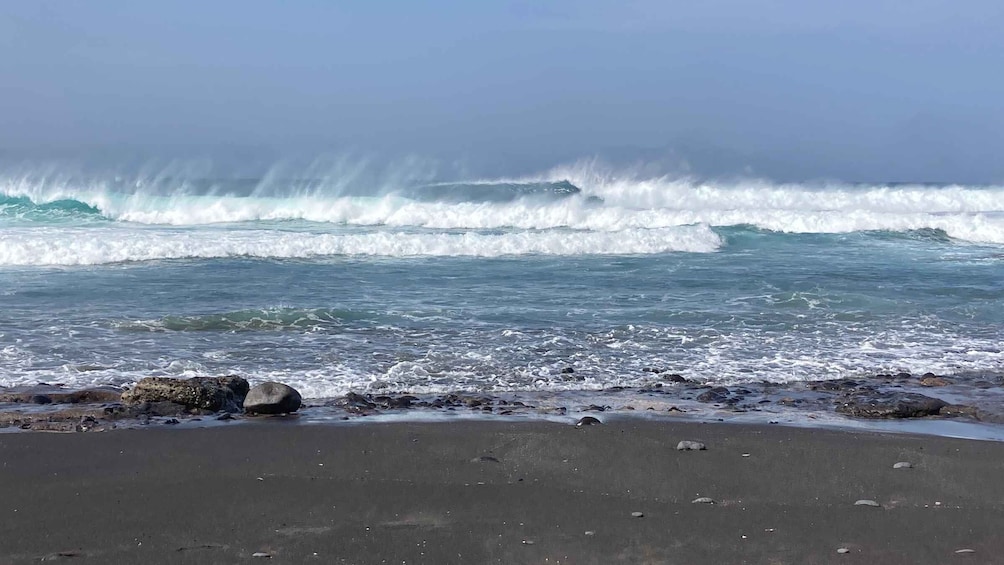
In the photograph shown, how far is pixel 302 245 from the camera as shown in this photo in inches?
806

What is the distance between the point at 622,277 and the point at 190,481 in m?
11.6

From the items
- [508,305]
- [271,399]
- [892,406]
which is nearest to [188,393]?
[271,399]

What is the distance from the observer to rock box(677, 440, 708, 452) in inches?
257

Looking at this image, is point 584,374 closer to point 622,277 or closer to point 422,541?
point 422,541

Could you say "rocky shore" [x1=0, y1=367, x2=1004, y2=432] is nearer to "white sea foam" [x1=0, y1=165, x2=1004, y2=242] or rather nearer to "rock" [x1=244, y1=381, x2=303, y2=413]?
"rock" [x1=244, y1=381, x2=303, y2=413]

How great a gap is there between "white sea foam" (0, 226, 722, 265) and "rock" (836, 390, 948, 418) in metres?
13.3

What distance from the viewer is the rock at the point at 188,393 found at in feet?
25.0

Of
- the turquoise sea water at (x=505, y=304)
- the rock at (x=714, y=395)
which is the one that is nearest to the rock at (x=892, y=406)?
the rock at (x=714, y=395)

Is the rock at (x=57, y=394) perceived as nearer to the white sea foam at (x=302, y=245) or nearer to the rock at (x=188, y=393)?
the rock at (x=188, y=393)

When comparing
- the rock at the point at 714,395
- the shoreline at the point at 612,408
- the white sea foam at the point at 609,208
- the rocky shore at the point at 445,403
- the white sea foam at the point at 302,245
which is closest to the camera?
the shoreline at the point at 612,408

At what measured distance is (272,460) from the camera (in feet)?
20.4

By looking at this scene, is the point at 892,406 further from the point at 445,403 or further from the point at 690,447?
the point at 445,403

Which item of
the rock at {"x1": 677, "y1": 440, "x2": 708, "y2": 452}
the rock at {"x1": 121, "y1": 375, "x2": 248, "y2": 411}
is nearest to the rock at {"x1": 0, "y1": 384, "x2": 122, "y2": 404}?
the rock at {"x1": 121, "y1": 375, "x2": 248, "y2": 411}

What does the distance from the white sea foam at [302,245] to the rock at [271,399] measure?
11.6 m
